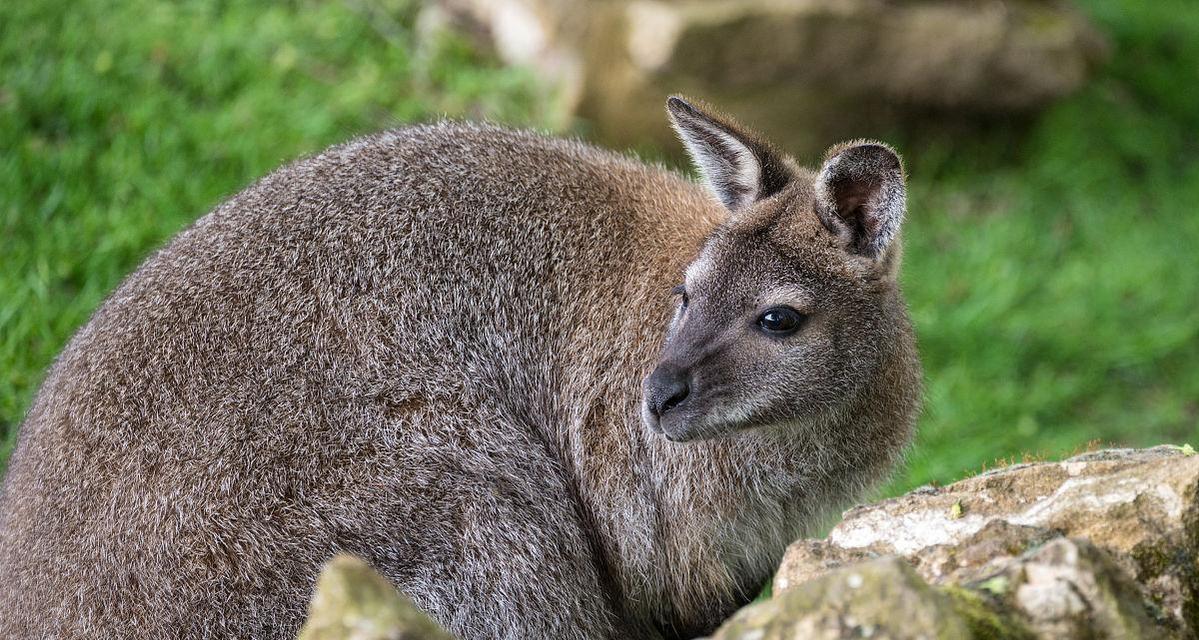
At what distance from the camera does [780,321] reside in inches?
156

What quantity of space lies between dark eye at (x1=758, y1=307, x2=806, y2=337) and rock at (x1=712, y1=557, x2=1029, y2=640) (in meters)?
1.51

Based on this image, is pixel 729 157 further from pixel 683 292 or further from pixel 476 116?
pixel 476 116

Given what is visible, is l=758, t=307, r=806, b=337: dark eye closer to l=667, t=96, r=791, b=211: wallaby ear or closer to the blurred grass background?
l=667, t=96, r=791, b=211: wallaby ear

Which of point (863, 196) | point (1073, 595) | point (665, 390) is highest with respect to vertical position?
point (863, 196)

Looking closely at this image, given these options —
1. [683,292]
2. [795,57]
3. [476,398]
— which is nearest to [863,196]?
[683,292]

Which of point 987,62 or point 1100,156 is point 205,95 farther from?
point 1100,156

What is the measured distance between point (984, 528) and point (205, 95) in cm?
553

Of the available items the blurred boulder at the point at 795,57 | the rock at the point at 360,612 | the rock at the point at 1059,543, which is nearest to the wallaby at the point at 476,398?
the rock at the point at 1059,543

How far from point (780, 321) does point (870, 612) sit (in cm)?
162

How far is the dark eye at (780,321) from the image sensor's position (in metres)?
3.97

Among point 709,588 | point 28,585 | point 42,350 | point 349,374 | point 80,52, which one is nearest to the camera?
point 28,585

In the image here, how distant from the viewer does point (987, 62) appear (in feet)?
29.2

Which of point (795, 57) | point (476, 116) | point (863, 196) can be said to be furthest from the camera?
point (795, 57)

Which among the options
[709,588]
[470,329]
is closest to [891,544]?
[709,588]
